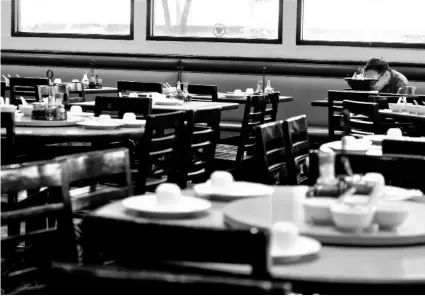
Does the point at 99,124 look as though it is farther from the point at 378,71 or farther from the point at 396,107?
the point at 378,71

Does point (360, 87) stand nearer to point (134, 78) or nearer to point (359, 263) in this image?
point (134, 78)

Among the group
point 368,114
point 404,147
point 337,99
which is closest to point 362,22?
point 337,99

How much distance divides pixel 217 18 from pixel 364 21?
1.72m

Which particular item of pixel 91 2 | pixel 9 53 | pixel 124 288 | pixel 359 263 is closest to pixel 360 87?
pixel 91 2

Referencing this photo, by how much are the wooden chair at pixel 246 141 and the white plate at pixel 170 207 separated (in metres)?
3.82

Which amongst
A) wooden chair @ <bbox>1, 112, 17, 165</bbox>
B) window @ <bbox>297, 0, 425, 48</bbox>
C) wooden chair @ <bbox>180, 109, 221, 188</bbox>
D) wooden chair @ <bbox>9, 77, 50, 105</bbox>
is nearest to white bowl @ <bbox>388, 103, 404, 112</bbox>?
wooden chair @ <bbox>180, 109, 221, 188</bbox>

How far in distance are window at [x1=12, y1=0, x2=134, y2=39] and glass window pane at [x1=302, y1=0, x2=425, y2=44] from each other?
222 cm

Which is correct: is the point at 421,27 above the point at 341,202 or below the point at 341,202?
above

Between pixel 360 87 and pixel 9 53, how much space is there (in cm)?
498

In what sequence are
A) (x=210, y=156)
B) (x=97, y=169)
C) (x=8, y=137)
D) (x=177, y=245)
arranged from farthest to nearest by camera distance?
(x=210, y=156) < (x=8, y=137) < (x=97, y=169) < (x=177, y=245)

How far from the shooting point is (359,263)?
1545mm

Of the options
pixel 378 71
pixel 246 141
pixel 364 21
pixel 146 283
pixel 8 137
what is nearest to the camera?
pixel 146 283

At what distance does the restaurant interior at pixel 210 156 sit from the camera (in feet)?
4.48

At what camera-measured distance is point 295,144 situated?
361 centimetres
